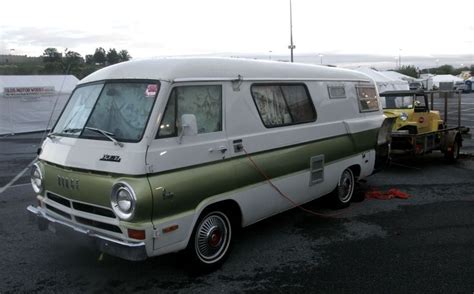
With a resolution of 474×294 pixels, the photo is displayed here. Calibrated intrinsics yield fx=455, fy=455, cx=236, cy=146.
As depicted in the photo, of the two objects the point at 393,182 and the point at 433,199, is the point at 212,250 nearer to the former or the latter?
the point at 433,199

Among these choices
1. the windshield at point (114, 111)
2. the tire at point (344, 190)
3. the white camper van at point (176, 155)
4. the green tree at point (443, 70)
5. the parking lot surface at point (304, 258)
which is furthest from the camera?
the green tree at point (443, 70)

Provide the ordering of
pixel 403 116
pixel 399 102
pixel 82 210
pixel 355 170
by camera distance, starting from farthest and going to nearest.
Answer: pixel 399 102, pixel 403 116, pixel 355 170, pixel 82 210

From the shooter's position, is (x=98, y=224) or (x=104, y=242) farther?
(x=98, y=224)

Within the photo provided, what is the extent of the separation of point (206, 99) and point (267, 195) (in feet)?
4.72

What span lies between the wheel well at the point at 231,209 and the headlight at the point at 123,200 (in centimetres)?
89

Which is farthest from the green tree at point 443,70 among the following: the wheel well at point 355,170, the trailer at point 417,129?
the wheel well at point 355,170

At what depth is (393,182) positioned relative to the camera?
373 inches

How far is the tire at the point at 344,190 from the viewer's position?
23.5 ft

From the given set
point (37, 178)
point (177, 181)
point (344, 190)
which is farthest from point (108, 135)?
point (344, 190)

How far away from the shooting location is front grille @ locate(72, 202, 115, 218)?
4275 mm

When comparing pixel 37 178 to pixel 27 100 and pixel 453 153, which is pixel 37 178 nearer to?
pixel 453 153

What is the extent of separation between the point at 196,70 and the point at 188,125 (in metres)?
0.67

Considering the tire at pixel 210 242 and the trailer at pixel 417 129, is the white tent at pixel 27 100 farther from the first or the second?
the tire at pixel 210 242

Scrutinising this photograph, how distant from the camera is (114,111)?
466 centimetres
